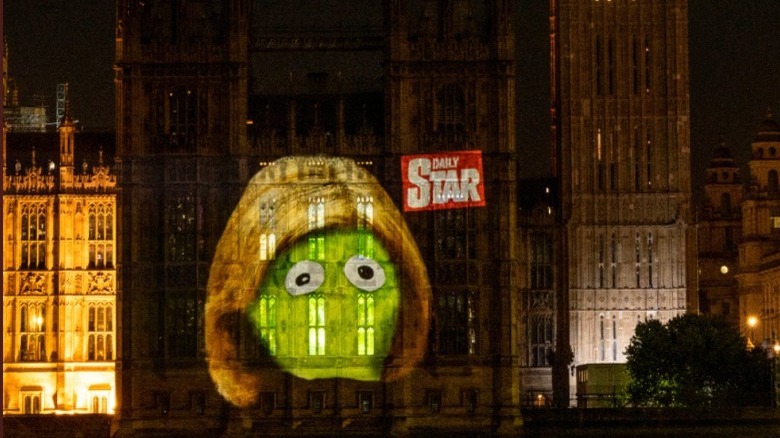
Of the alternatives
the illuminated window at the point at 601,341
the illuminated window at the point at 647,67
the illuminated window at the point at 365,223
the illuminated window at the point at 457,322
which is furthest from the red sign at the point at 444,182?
the illuminated window at the point at 647,67

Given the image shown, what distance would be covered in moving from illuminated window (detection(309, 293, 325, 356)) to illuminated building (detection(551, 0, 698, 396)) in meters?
35.7

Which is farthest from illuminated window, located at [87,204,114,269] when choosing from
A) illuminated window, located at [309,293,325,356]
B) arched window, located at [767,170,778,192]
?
arched window, located at [767,170,778,192]

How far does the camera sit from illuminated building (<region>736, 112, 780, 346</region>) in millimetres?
135875

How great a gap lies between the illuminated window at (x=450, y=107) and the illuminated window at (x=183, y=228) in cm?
1086

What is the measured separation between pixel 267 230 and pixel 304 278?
2.60m

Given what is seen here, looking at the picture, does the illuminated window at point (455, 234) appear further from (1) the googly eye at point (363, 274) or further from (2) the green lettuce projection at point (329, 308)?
(1) the googly eye at point (363, 274)

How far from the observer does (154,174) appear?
2874 inches

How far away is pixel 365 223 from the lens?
7331 cm

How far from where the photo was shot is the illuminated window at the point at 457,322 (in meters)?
72.6

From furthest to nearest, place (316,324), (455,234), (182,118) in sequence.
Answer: (182,118), (455,234), (316,324)

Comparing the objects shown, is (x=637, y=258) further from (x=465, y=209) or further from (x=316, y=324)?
(x=316, y=324)

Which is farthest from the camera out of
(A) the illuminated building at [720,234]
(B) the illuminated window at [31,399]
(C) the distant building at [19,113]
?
(A) the illuminated building at [720,234]

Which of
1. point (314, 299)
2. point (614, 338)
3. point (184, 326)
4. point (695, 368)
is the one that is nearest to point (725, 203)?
point (614, 338)

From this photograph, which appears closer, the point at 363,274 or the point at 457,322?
the point at 457,322
